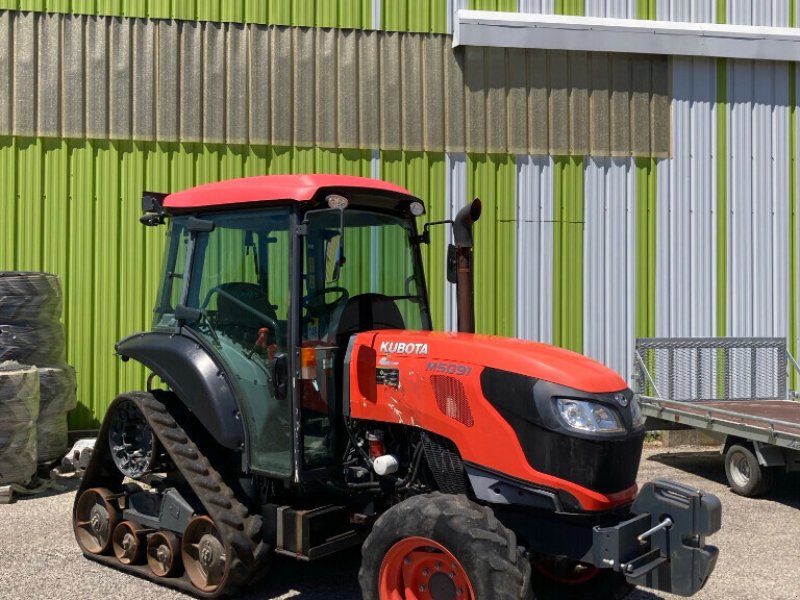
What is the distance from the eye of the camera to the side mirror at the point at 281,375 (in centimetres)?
500

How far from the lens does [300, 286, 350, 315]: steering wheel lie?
504 cm

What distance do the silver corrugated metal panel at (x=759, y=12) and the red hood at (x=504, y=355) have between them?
7965 millimetres

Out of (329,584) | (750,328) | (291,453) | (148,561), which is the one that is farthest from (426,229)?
(750,328)

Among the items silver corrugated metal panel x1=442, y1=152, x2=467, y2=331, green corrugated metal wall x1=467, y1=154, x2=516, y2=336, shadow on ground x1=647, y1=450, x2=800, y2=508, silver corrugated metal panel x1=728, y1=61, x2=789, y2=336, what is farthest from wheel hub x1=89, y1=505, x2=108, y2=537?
silver corrugated metal panel x1=728, y1=61, x2=789, y2=336

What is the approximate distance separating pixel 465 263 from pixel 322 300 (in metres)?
0.95

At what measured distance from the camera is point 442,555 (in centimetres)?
438

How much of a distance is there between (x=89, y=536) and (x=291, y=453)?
78.7 inches

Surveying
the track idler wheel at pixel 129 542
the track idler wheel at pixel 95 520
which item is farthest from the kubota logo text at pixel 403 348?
the track idler wheel at pixel 95 520

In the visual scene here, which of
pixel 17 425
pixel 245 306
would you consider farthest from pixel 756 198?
pixel 17 425

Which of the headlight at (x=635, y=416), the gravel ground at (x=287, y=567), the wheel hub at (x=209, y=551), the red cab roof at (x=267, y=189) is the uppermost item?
the red cab roof at (x=267, y=189)

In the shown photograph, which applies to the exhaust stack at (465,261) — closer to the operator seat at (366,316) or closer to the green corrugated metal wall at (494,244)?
the operator seat at (366,316)

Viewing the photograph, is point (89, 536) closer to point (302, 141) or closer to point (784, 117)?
point (302, 141)

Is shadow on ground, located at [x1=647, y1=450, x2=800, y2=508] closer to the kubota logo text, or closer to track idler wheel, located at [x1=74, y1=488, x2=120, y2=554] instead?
the kubota logo text

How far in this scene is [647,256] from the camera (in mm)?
10883
